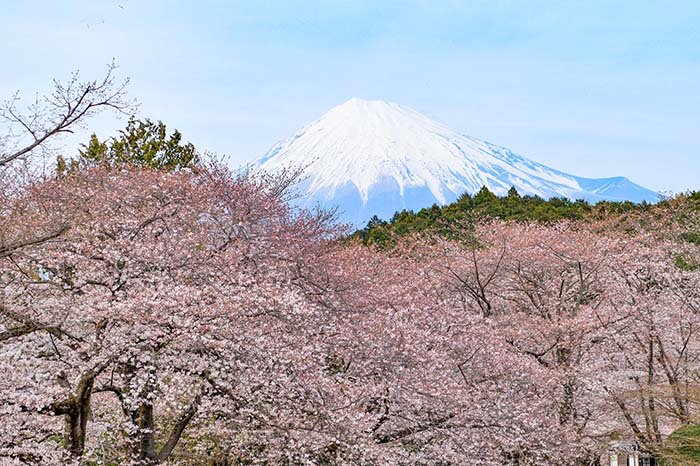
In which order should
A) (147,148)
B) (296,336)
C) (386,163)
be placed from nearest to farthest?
(296,336) → (147,148) → (386,163)

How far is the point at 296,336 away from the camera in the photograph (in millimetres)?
9648

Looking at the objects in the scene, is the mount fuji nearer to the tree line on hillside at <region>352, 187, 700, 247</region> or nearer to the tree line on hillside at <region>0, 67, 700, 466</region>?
the tree line on hillside at <region>352, 187, 700, 247</region>

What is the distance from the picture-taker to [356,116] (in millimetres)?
138375

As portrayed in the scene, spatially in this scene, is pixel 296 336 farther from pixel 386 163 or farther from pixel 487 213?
pixel 386 163

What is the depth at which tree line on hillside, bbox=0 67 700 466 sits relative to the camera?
27.5ft

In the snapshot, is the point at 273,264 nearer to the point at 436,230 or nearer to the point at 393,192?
the point at 436,230

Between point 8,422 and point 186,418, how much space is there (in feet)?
7.04

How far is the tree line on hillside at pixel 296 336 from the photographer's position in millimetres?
8391

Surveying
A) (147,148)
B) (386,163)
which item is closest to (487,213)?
(147,148)

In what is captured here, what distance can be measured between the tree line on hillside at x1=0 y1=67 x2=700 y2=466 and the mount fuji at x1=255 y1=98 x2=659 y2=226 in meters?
98.7

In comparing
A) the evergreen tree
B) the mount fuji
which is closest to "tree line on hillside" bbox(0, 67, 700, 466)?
the evergreen tree

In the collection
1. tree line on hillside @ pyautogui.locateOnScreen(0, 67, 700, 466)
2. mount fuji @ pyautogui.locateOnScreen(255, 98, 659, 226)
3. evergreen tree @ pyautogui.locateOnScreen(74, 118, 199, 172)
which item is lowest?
tree line on hillside @ pyautogui.locateOnScreen(0, 67, 700, 466)

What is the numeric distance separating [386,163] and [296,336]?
129 meters

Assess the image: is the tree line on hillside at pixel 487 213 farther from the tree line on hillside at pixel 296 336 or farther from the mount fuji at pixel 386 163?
the mount fuji at pixel 386 163
